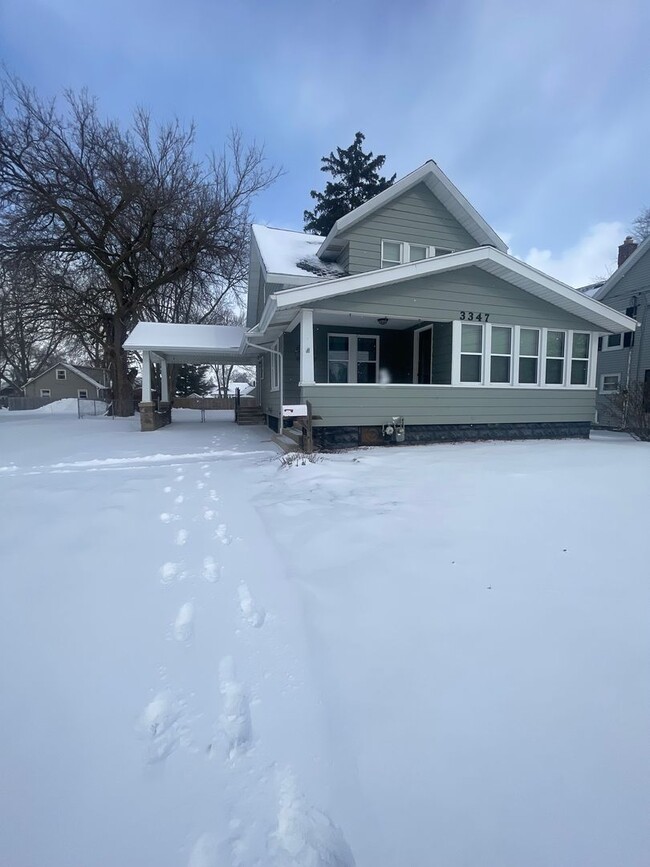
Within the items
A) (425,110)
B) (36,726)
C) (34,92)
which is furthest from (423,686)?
(34,92)

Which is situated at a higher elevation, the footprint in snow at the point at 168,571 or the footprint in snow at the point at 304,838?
the footprint in snow at the point at 168,571

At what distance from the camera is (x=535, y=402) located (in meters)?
10.7

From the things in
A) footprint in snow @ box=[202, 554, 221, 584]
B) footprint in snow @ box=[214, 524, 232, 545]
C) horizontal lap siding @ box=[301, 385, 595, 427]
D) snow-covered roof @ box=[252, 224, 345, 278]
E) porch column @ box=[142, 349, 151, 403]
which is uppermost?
snow-covered roof @ box=[252, 224, 345, 278]

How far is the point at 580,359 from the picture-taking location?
1113 cm

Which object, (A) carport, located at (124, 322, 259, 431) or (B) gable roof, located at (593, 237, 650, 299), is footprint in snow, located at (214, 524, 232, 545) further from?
(B) gable roof, located at (593, 237, 650, 299)

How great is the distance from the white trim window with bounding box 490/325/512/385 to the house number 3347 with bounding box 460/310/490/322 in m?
0.44

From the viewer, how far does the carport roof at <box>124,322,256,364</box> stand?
1319 cm

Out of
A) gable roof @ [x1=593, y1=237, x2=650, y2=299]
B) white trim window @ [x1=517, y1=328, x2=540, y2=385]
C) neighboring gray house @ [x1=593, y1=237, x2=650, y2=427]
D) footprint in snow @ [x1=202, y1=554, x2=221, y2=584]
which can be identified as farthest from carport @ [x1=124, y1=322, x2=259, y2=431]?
gable roof @ [x1=593, y1=237, x2=650, y2=299]

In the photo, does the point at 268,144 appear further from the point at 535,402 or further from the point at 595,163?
the point at 535,402

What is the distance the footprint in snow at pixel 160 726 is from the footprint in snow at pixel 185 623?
0.41 m

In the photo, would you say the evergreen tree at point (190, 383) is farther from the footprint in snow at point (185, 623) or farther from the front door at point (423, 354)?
the footprint in snow at point (185, 623)

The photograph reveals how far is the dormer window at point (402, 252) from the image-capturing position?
11.0 m

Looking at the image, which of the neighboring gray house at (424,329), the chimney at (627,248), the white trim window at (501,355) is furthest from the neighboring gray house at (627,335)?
the white trim window at (501,355)

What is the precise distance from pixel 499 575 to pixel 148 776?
2.27 metres
